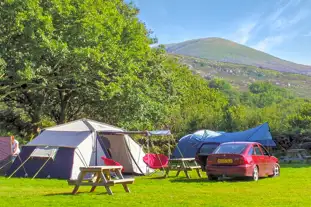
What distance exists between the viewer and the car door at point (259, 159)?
1499 centimetres

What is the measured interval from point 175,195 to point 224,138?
40.9ft

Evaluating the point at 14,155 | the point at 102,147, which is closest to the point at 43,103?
the point at 14,155

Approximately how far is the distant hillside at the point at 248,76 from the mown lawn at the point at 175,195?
449 feet

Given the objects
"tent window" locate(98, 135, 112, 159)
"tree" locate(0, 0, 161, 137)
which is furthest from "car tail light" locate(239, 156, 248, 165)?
"tree" locate(0, 0, 161, 137)

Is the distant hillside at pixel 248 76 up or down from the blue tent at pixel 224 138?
up

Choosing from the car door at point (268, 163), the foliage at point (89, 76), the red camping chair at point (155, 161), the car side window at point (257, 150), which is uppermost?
the foliage at point (89, 76)

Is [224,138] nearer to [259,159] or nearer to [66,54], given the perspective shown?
[259,159]

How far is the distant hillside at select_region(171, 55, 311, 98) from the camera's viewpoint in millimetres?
157325

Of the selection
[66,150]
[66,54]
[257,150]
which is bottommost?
[66,150]

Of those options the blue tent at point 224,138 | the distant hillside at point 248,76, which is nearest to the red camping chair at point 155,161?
the blue tent at point 224,138

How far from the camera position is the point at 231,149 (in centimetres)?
1501

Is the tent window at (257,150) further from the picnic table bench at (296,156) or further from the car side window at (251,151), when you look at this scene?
the picnic table bench at (296,156)

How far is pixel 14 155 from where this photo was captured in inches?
734

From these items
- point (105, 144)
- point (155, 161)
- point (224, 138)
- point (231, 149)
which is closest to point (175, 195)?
point (231, 149)
